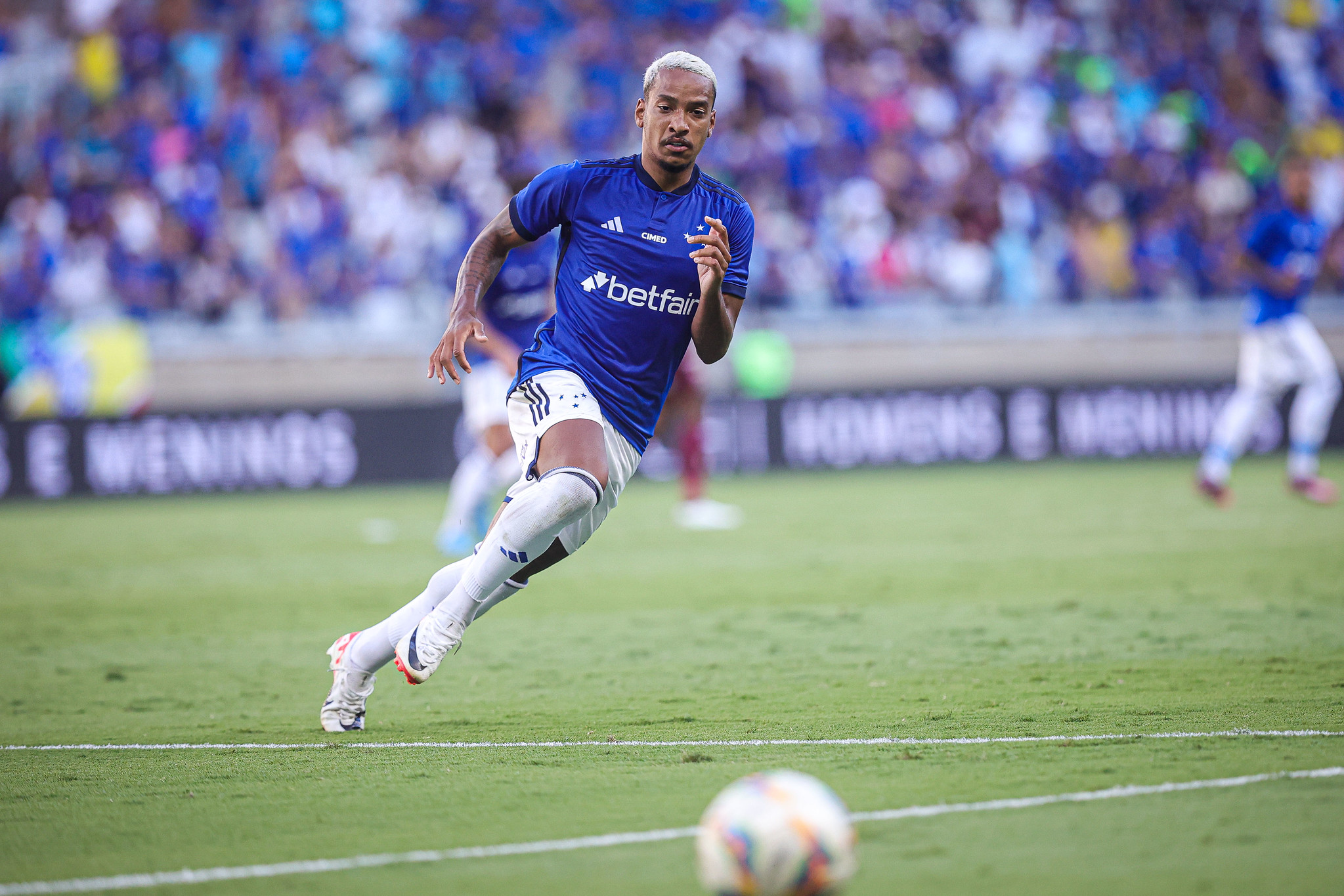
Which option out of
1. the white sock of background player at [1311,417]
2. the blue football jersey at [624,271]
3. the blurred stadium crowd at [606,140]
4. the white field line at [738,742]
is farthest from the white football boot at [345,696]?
the blurred stadium crowd at [606,140]

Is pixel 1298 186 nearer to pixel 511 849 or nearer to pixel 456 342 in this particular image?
pixel 456 342

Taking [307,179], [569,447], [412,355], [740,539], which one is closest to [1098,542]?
[740,539]

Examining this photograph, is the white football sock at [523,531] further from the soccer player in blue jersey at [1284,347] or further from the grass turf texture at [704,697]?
the soccer player in blue jersey at [1284,347]

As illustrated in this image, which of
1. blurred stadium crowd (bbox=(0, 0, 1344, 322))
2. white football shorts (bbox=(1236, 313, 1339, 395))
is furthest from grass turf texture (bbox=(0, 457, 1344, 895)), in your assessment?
blurred stadium crowd (bbox=(0, 0, 1344, 322))

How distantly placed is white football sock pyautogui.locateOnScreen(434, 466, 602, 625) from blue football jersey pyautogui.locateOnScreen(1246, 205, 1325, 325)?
938 cm

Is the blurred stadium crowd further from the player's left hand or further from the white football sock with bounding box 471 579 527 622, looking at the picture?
the player's left hand

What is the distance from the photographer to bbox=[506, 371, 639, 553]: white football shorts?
527 centimetres

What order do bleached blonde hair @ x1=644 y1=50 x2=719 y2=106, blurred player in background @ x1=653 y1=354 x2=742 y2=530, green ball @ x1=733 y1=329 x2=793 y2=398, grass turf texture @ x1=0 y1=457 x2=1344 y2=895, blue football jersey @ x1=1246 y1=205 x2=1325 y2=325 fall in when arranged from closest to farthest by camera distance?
grass turf texture @ x1=0 y1=457 x2=1344 y2=895 → bleached blonde hair @ x1=644 y1=50 x2=719 y2=106 → blue football jersey @ x1=1246 y1=205 x2=1325 y2=325 → blurred player in background @ x1=653 y1=354 x2=742 y2=530 → green ball @ x1=733 y1=329 x2=793 y2=398

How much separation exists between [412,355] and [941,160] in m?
7.94

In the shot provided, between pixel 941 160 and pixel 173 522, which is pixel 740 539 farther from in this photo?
pixel 941 160

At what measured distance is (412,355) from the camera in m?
18.5

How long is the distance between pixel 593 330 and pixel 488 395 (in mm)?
5251

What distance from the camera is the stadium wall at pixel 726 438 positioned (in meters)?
17.2

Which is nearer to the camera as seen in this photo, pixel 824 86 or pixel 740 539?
pixel 740 539
